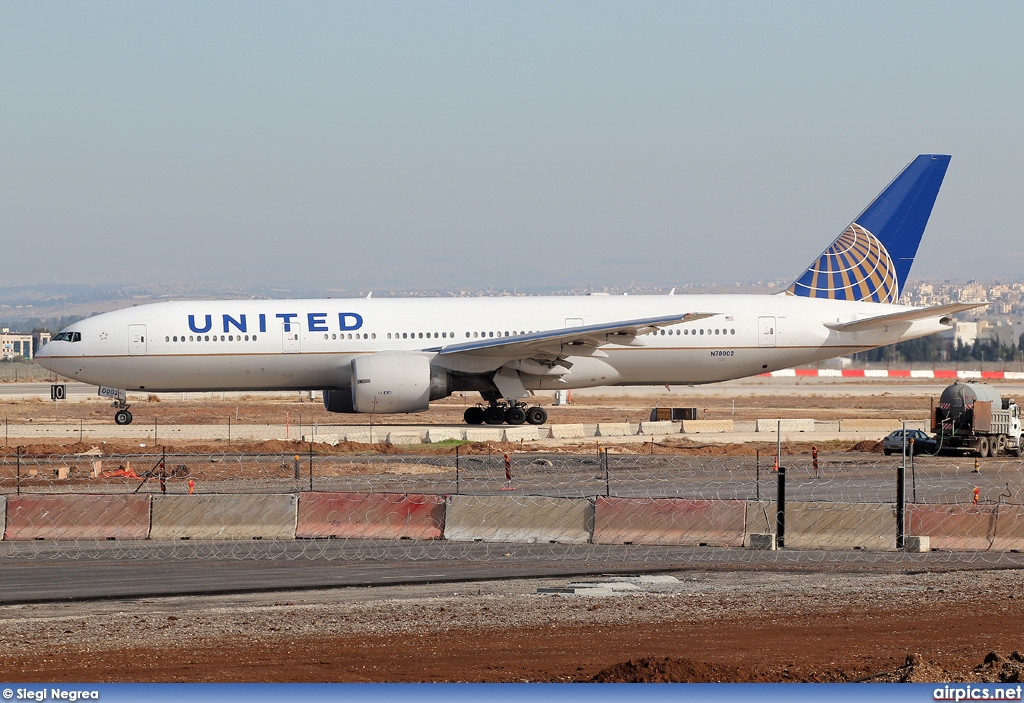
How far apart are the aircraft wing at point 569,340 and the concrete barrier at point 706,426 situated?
3.87 meters

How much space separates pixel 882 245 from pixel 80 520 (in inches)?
1202

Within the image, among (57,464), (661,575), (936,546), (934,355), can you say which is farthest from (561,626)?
(934,355)

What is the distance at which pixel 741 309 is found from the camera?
39438 millimetres

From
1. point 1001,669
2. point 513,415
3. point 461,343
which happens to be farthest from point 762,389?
point 1001,669

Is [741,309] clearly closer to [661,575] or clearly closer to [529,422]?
[529,422]

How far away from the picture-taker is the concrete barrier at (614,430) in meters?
38.7

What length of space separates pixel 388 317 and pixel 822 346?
1343 cm

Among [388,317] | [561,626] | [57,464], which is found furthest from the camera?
[388,317]

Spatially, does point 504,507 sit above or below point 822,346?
below

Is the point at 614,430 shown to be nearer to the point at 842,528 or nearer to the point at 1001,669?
the point at 842,528

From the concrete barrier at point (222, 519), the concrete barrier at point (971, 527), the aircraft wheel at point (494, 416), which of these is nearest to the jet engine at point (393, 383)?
the aircraft wheel at point (494, 416)

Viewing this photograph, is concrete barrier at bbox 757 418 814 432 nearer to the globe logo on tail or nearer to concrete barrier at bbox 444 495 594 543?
the globe logo on tail

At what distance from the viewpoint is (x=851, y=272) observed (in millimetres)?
42094

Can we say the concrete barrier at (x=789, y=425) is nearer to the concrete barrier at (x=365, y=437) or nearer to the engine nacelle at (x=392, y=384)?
the engine nacelle at (x=392, y=384)
